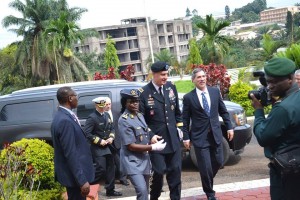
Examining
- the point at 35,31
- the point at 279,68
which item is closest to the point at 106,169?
the point at 279,68

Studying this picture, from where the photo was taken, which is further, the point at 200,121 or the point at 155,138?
the point at 200,121

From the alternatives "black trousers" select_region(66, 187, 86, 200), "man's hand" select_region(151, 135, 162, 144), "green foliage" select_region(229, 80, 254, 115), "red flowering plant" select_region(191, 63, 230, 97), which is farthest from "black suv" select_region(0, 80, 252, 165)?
"red flowering plant" select_region(191, 63, 230, 97)

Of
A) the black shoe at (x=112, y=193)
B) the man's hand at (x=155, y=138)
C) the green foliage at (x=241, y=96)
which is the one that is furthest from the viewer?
the green foliage at (x=241, y=96)

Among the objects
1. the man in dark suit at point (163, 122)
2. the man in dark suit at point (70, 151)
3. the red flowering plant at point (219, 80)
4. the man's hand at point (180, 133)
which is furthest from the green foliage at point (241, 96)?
the man in dark suit at point (70, 151)

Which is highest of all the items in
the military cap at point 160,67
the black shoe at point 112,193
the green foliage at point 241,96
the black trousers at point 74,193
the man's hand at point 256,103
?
the military cap at point 160,67

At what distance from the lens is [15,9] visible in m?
50.1

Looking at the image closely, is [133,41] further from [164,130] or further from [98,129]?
[164,130]

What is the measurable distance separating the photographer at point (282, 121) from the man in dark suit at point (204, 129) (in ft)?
8.14

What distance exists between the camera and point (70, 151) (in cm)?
441

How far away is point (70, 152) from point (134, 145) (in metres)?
0.85

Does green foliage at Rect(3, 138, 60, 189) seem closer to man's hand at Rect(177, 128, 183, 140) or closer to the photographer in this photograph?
man's hand at Rect(177, 128, 183, 140)

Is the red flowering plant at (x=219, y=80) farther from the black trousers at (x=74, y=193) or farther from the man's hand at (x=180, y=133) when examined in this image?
the black trousers at (x=74, y=193)

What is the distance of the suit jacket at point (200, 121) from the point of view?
5953 millimetres

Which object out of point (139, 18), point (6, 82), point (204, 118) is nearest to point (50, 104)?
point (204, 118)
